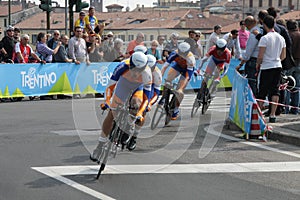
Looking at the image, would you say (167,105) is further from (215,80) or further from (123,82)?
(123,82)

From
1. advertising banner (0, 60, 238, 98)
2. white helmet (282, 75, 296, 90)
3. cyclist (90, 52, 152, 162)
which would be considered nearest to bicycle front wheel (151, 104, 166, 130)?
white helmet (282, 75, 296, 90)

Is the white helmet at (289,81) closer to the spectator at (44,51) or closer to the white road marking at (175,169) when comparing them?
the white road marking at (175,169)

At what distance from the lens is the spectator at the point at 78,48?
68.3 feet

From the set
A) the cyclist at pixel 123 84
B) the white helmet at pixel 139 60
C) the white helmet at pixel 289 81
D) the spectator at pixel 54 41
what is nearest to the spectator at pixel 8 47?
the spectator at pixel 54 41

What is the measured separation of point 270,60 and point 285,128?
1305mm

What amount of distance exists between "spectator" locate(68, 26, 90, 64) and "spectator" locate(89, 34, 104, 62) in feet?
1.71

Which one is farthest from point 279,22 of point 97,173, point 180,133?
point 97,173

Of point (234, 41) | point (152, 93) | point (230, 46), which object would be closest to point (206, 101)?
point (152, 93)

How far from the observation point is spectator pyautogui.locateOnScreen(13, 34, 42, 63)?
785 inches

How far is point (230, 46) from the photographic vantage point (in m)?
23.4

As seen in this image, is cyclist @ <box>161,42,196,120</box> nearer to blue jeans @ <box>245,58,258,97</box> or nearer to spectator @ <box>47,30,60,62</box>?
blue jeans @ <box>245,58,258,97</box>

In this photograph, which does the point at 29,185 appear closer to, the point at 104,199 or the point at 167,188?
the point at 104,199

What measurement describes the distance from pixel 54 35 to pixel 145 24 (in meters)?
96.9

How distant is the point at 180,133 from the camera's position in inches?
510
